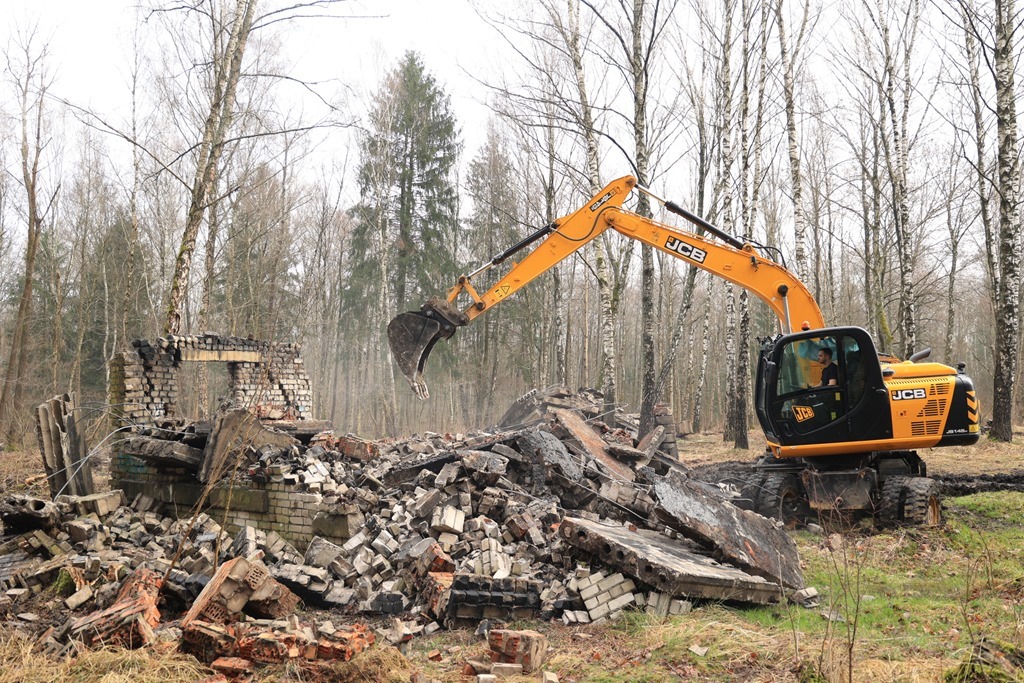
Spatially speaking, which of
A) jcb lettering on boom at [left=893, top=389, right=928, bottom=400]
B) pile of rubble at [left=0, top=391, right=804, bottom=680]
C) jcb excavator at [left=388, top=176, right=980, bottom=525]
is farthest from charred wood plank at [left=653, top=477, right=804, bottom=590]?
jcb lettering on boom at [left=893, top=389, right=928, bottom=400]

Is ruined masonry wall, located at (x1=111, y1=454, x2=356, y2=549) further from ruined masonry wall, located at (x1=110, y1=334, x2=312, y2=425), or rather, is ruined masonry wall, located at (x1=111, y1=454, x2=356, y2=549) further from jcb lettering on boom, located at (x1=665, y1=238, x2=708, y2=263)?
jcb lettering on boom, located at (x1=665, y1=238, x2=708, y2=263)

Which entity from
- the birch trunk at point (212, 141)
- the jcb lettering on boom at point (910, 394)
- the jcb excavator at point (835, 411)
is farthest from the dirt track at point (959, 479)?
the birch trunk at point (212, 141)

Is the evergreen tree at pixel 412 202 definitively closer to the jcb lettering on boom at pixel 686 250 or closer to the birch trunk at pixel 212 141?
the birch trunk at pixel 212 141

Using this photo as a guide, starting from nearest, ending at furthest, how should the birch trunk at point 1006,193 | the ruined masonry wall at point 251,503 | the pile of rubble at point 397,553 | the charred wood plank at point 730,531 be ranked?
the pile of rubble at point 397,553 < the charred wood plank at point 730,531 < the ruined masonry wall at point 251,503 < the birch trunk at point 1006,193

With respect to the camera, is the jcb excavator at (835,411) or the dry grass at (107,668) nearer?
the dry grass at (107,668)

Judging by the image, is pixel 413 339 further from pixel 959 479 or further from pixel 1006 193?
pixel 1006 193

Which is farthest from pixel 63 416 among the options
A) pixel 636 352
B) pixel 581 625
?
pixel 636 352

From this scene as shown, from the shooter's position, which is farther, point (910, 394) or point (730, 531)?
point (910, 394)

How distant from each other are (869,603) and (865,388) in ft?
9.87

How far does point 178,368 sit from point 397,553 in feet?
26.2

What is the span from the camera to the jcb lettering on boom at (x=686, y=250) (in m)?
9.15

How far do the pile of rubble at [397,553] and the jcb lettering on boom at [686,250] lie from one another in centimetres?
296

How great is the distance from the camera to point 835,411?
812 centimetres

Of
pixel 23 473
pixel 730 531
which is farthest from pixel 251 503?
pixel 23 473
